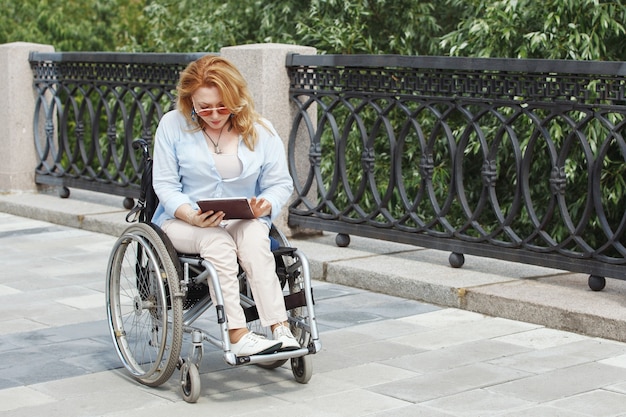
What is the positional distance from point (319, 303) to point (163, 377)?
1.93 meters

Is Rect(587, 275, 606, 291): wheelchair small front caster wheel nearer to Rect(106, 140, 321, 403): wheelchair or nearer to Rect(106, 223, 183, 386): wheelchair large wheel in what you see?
Rect(106, 140, 321, 403): wheelchair

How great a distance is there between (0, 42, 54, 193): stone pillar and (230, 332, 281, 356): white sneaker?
627 centimetres

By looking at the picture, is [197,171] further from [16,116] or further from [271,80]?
[16,116]

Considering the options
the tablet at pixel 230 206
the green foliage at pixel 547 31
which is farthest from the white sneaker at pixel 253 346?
the green foliage at pixel 547 31

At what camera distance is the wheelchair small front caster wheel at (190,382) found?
4.86 metres

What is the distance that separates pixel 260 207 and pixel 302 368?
2.30 ft

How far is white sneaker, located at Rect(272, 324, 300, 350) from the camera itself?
192 inches

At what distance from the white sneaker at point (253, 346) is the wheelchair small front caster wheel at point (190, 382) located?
19cm

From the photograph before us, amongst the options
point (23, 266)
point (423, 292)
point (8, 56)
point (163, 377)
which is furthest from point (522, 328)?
point (8, 56)

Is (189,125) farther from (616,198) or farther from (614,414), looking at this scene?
(616,198)

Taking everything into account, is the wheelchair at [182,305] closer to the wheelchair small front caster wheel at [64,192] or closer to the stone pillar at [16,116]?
the wheelchair small front caster wheel at [64,192]

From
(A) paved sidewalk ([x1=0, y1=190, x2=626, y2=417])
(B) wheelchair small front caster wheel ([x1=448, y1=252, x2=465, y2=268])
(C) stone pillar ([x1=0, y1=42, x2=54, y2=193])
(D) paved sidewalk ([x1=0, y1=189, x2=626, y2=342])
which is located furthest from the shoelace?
(C) stone pillar ([x1=0, y1=42, x2=54, y2=193])

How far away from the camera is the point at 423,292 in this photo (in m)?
6.80

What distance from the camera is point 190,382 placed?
4895 millimetres
